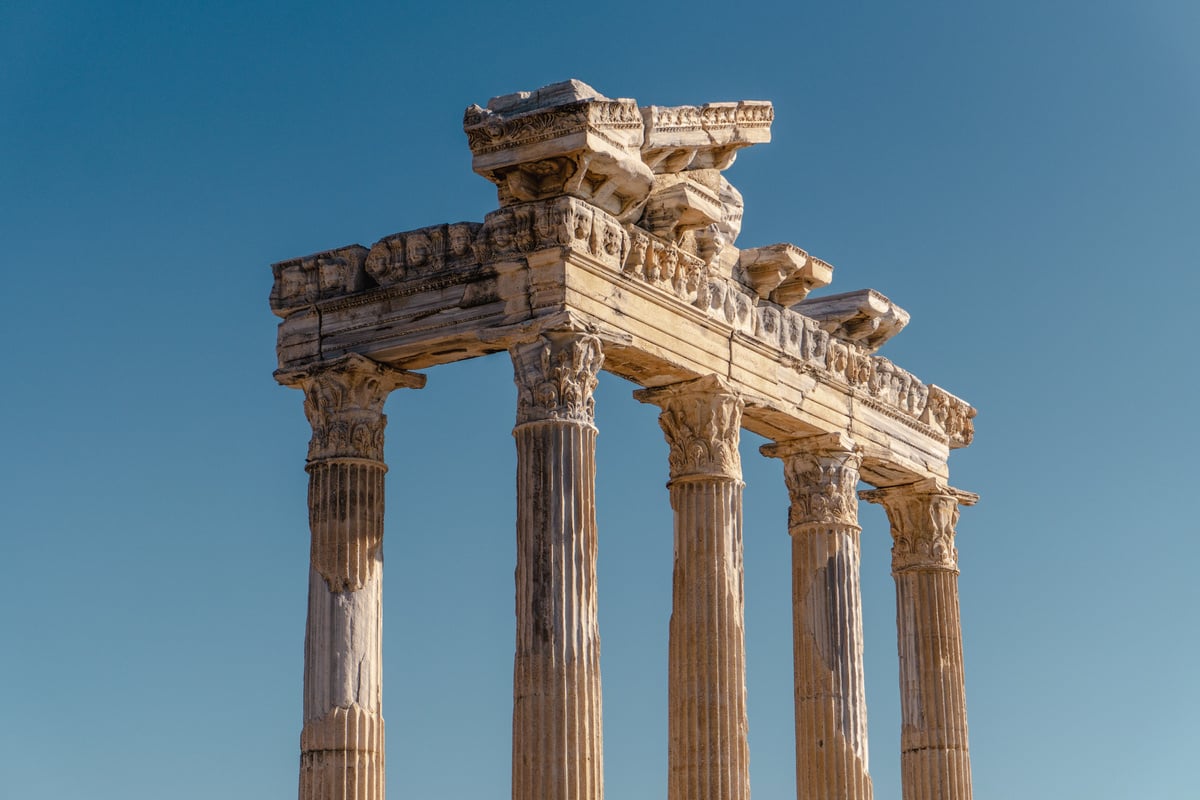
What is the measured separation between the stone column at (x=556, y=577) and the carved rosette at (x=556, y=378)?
0.01 metres

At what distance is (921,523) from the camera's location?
159ft

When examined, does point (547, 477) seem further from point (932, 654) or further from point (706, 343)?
point (932, 654)

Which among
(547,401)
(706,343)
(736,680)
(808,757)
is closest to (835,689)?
(808,757)

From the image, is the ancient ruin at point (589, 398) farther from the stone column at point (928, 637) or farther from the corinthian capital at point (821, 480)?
the stone column at point (928, 637)

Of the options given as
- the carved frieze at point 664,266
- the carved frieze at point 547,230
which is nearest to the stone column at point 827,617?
the carved frieze at point 664,266

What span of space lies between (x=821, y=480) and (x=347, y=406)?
9651 mm

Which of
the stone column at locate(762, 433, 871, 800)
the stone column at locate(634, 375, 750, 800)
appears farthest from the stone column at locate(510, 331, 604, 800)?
the stone column at locate(762, 433, 871, 800)

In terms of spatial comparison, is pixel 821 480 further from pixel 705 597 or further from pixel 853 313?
pixel 705 597

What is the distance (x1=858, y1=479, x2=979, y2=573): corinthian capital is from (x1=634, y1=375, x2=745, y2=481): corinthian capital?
29.1 ft

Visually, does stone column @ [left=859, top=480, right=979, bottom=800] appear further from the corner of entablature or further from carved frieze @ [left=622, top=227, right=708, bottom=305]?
carved frieze @ [left=622, top=227, right=708, bottom=305]

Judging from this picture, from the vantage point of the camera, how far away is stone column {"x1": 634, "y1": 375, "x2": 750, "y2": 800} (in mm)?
38656

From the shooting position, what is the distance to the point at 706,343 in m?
40.1

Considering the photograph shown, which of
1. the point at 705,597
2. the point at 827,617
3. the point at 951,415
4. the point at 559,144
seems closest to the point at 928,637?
the point at 951,415

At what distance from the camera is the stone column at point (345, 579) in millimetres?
37219
